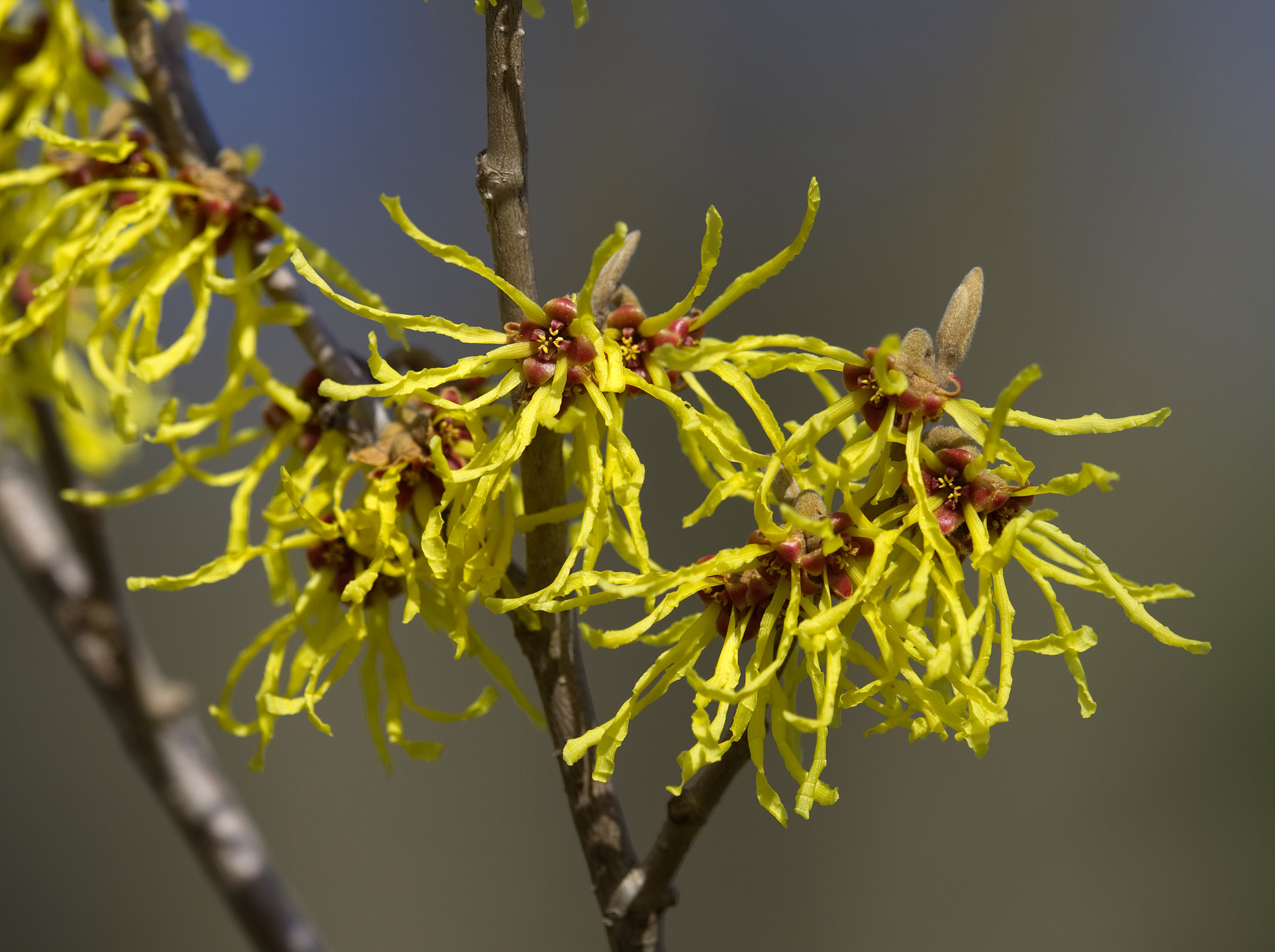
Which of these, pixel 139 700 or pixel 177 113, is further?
pixel 139 700

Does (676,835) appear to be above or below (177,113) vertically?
below

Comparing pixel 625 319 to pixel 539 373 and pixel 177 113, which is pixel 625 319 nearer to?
pixel 539 373

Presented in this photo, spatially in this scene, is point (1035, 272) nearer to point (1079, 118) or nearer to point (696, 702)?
point (1079, 118)

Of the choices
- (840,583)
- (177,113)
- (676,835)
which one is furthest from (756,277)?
(177,113)

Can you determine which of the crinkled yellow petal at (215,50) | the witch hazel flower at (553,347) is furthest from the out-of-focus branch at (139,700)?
the witch hazel flower at (553,347)

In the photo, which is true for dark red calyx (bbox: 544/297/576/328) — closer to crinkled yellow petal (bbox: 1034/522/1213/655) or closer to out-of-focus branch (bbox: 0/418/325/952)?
crinkled yellow petal (bbox: 1034/522/1213/655)
